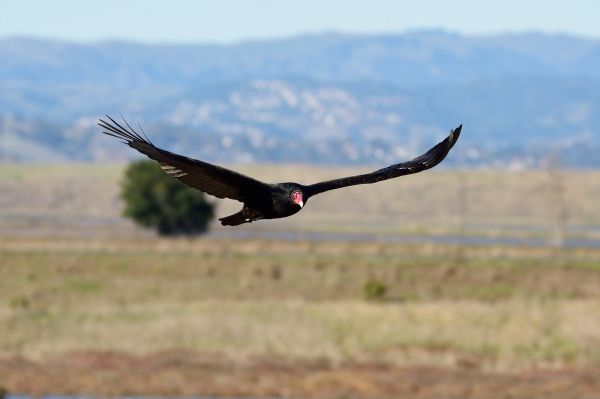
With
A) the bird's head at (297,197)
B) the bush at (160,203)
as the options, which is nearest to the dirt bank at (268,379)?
the bird's head at (297,197)

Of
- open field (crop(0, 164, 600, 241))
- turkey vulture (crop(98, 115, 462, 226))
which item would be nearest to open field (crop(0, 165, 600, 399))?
turkey vulture (crop(98, 115, 462, 226))

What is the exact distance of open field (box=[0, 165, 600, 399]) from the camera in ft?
136

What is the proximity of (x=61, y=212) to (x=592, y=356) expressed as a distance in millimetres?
112499

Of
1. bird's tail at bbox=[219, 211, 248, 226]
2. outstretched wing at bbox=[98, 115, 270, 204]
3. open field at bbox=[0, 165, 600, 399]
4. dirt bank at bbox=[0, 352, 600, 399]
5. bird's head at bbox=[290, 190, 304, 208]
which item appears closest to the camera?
bird's head at bbox=[290, 190, 304, 208]

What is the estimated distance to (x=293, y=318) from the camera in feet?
165

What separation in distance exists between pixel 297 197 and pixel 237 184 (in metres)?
0.45

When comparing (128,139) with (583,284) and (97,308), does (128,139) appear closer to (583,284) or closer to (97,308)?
(97,308)

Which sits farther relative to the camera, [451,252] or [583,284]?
[451,252]

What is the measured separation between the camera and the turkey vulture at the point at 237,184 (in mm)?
8484

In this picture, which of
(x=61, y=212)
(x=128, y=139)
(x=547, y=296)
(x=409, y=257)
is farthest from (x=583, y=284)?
(x=61, y=212)

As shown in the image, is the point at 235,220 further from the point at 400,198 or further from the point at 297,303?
the point at 400,198

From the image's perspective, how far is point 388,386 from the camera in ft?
135

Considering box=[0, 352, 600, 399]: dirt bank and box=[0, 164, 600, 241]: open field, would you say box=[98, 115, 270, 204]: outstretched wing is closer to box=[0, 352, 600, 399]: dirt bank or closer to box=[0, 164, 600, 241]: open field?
box=[0, 352, 600, 399]: dirt bank

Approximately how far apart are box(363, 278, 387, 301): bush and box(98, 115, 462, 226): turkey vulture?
4861 cm
